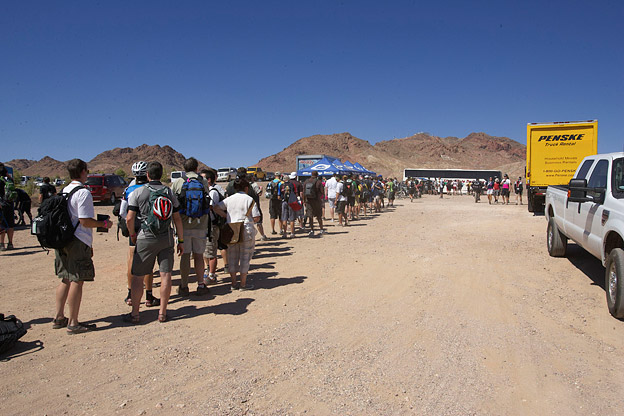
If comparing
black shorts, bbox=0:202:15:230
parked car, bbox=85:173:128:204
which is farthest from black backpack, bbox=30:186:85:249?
parked car, bbox=85:173:128:204

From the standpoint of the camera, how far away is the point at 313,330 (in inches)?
181

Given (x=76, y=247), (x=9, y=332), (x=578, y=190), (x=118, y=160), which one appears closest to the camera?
(x=9, y=332)

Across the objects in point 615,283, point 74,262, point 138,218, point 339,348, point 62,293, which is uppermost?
point 138,218

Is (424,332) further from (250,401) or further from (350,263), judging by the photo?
(350,263)

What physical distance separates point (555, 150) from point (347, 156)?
109m

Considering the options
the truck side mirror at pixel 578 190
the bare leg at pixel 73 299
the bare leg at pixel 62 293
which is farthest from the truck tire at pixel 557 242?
the bare leg at pixel 62 293

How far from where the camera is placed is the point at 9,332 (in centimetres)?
405

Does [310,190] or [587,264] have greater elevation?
[310,190]

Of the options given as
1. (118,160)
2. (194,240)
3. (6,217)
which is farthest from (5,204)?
(118,160)

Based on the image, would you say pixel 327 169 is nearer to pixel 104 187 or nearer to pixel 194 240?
pixel 104 187

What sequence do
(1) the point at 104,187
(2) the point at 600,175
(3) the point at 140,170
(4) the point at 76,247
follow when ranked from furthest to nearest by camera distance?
(1) the point at 104,187 < (2) the point at 600,175 < (3) the point at 140,170 < (4) the point at 76,247

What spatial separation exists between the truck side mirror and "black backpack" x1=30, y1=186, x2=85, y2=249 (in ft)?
19.6

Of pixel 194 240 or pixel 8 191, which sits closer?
pixel 194 240

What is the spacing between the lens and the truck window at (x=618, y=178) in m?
5.24
